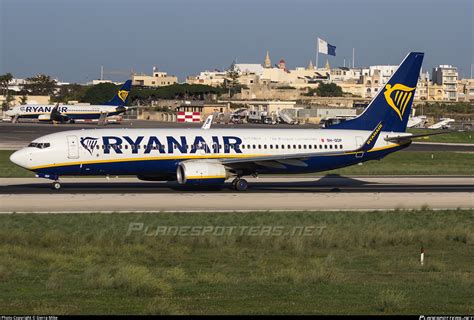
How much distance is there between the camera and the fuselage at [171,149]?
46969 millimetres

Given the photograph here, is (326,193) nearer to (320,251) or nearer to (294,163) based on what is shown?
(294,163)

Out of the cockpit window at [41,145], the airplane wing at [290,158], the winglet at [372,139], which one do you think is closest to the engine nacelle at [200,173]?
the airplane wing at [290,158]

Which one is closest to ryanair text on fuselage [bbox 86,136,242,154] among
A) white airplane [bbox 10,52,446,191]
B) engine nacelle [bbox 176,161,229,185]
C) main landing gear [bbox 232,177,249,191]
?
white airplane [bbox 10,52,446,191]

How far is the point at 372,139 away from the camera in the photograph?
5091 centimetres

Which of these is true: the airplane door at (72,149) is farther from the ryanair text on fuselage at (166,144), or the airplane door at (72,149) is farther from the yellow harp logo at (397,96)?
the yellow harp logo at (397,96)

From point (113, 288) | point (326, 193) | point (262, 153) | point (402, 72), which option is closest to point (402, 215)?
point (326, 193)

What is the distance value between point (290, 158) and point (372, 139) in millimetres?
5160

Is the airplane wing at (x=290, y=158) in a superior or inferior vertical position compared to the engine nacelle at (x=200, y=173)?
superior

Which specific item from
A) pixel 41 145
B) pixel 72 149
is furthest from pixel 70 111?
pixel 72 149

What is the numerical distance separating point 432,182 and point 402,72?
762 cm

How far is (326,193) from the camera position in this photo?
1930 inches

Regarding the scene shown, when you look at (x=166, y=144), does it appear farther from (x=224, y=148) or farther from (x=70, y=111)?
(x=70, y=111)

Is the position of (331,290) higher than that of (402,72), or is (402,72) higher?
(402,72)

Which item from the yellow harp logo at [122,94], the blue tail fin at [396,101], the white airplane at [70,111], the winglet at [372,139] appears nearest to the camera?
the winglet at [372,139]
